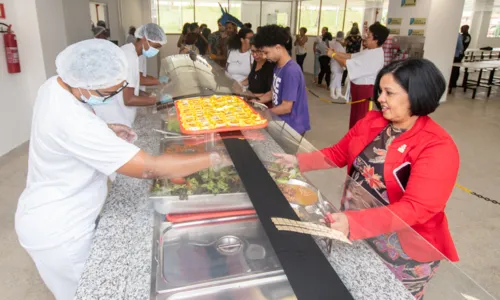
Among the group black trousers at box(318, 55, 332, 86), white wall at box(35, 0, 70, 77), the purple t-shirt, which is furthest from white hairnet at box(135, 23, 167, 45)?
black trousers at box(318, 55, 332, 86)

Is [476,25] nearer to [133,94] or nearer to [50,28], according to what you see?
[50,28]

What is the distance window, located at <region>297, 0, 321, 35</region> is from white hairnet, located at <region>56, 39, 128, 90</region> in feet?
36.2

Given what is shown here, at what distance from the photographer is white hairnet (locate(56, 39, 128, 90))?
1173 mm

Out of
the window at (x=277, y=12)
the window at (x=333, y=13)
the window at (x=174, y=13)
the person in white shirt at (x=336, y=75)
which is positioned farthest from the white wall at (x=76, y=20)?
the window at (x=333, y=13)

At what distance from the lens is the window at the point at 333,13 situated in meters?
11.2

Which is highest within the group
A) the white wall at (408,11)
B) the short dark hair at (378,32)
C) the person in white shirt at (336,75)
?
the white wall at (408,11)

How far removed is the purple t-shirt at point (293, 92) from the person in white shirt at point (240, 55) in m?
1.62

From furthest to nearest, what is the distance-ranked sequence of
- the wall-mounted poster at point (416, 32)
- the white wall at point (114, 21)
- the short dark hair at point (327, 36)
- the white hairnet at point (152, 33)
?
the white wall at point (114, 21) → the short dark hair at point (327, 36) → the wall-mounted poster at point (416, 32) → the white hairnet at point (152, 33)

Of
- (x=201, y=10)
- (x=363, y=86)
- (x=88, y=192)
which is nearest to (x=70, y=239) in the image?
(x=88, y=192)

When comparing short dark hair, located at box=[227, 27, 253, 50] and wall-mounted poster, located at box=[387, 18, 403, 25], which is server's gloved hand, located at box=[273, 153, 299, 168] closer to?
short dark hair, located at box=[227, 27, 253, 50]

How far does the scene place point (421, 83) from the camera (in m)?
1.15

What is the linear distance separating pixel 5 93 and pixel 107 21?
6452 millimetres

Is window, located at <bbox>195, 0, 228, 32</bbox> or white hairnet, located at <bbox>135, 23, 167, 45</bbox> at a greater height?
window, located at <bbox>195, 0, 228, 32</bbox>

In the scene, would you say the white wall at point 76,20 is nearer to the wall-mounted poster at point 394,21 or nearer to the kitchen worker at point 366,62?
the kitchen worker at point 366,62
